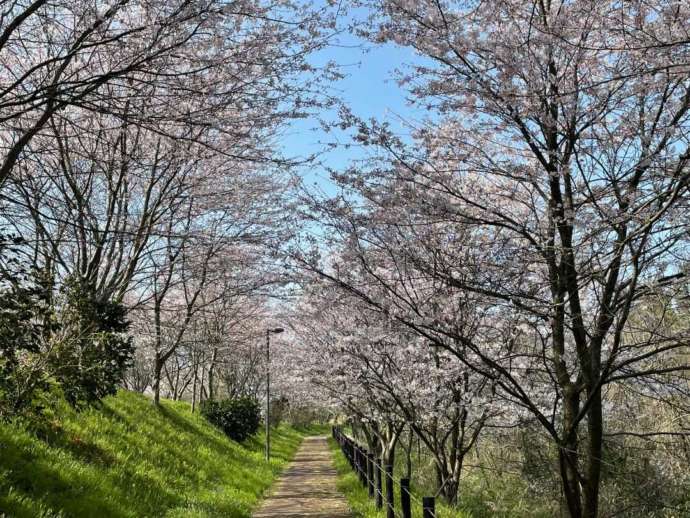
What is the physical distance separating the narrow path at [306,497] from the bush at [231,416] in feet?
15.0

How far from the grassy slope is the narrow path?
0.44 m

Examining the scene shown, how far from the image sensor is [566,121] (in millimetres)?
4348

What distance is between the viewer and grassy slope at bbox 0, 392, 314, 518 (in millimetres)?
5602

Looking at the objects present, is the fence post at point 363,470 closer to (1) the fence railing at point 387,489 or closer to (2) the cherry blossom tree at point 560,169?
(1) the fence railing at point 387,489

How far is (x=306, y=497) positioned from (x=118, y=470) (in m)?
4.88

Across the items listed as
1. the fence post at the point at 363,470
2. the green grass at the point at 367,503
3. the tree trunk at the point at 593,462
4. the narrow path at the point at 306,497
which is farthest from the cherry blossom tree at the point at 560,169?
the fence post at the point at 363,470

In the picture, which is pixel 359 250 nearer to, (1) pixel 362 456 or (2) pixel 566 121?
(2) pixel 566 121

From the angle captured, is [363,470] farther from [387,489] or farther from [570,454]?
[570,454]

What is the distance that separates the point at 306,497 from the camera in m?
11.6

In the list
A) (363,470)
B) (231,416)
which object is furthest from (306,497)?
(231,416)

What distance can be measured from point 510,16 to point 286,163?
7.12 feet

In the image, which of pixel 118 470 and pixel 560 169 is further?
pixel 118 470

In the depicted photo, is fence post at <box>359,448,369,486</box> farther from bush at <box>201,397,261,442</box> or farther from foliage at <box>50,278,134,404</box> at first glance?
bush at <box>201,397,261,442</box>

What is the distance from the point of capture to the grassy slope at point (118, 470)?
5.60 meters
